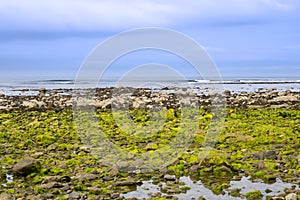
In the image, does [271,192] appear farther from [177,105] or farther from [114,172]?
[177,105]

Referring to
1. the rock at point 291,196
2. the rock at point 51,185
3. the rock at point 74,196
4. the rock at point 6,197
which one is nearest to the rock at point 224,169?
the rock at point 291,196

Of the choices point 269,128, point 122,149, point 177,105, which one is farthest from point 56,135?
point 177,105

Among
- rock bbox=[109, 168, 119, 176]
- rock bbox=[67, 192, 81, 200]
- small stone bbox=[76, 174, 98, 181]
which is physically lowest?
rock bbox=[67, 192, 81, 200]

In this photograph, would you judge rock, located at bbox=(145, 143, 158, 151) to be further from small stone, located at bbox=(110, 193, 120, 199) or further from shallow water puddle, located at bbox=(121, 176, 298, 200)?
small stone, located at bbox=(110, 193, 120, 199)

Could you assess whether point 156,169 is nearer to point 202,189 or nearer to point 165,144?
point 202,189

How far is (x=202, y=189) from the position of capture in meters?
8.56

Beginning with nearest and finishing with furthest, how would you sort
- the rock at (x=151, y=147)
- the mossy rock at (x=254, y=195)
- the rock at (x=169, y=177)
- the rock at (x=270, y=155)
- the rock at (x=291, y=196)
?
the rock at (x=291, y=196) → the mossy rock at (x=254, y=195) → the rock at (x=169, y=177) → the rock at (x=270, y=155) → the rock at (x=151, y=147)

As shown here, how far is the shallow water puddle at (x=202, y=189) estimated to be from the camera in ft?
26.7

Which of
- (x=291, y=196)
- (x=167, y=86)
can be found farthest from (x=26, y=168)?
(x=167, y=86)

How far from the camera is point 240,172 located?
9672mm

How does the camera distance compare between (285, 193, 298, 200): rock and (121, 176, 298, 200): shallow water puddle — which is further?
(121, 176, 298, 200): shallow water puddle

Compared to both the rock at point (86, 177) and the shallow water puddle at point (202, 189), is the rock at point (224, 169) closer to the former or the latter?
the shallow water puddle at point (202, 189)

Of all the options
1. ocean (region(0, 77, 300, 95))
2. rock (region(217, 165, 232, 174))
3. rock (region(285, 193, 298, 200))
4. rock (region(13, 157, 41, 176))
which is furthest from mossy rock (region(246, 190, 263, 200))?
ocean (region(0, 77, 300, 95))

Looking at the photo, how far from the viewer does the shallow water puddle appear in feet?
26.7
